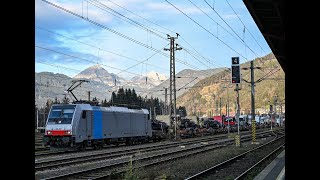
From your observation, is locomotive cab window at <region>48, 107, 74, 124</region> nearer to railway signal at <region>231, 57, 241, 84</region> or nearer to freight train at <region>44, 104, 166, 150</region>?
freight train at <region>44, 104, 166, 150</region>

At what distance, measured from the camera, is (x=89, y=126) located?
100.0 ft

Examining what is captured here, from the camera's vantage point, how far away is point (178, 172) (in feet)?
55.3

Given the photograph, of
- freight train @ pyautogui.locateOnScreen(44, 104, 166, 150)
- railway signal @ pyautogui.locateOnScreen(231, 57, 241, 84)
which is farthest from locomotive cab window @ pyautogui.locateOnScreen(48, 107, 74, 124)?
railway signal @ pyautogui.locateOnScreen(231, 57, 241, 84)

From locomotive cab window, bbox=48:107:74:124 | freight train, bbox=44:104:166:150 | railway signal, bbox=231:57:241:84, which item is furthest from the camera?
railway signal, bbox=231:57:241:84

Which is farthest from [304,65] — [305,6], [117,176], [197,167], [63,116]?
[63,116]

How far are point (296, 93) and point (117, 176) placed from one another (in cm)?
1202

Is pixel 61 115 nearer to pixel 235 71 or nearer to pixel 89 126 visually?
pixel 89 126

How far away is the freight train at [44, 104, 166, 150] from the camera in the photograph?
28.3 metres

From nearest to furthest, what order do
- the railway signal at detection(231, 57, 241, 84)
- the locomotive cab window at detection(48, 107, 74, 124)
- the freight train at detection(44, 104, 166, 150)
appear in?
1. the freight train at detection(44, 104, 166, 150)
2. the locomotive cab window at detection(48, 107, 74, 124)
3. the railway signal at detection(231, 57, 241, 84)

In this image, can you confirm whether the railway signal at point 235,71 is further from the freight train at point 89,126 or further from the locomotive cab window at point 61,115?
the locomotive cab window at point 61,115

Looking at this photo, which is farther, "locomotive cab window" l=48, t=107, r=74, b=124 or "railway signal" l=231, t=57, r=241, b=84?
"railway signal" l=231, t=57, r=241, b=84

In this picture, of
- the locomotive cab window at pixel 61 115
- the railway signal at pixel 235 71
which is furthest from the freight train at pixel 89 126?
the railway signal at pixel 235 71

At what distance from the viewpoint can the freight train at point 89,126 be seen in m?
28.3
